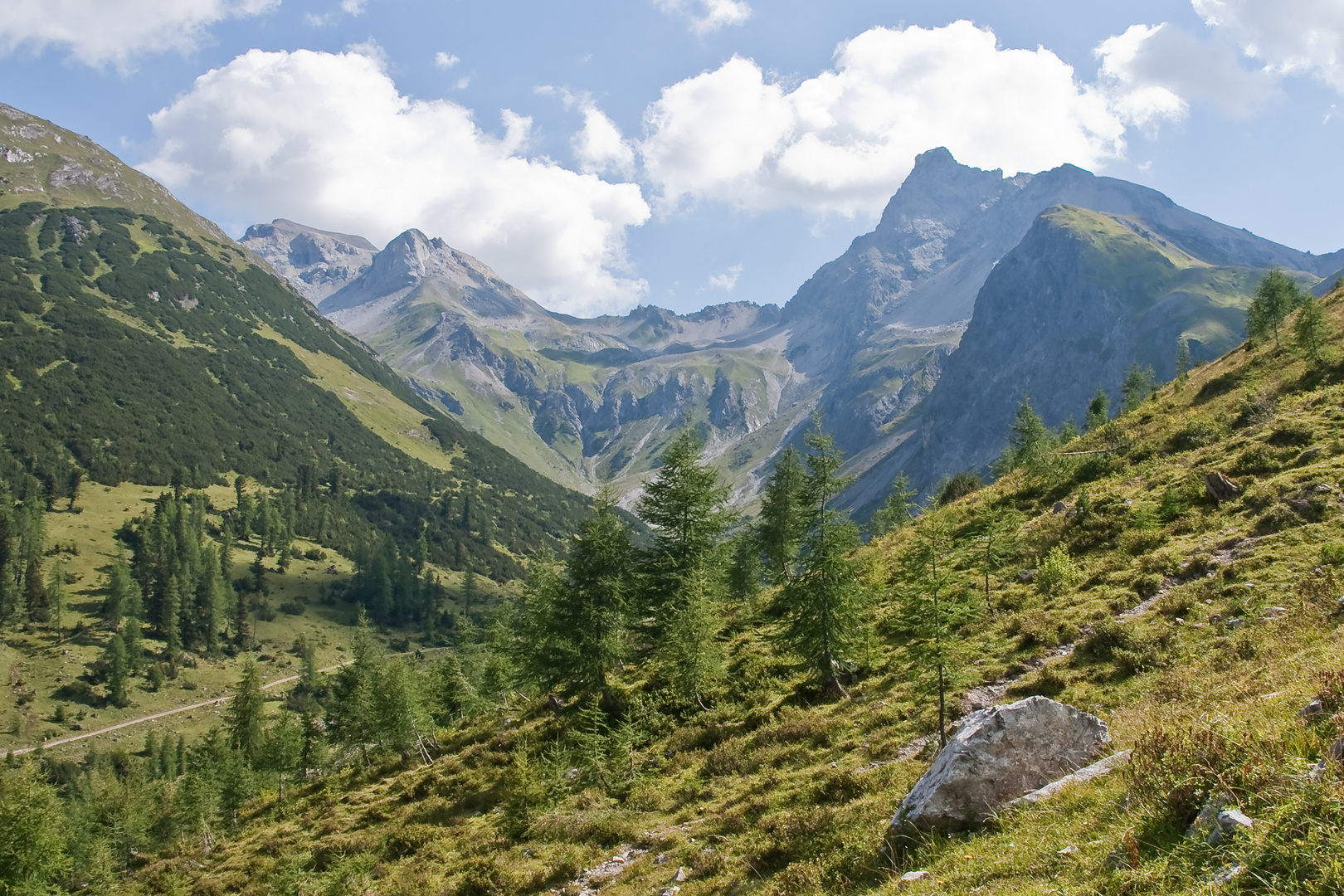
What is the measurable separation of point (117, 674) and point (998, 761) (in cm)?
16663

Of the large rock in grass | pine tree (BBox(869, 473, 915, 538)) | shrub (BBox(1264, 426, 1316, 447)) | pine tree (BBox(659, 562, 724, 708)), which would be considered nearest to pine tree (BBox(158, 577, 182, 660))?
pine tree (BBox(869, 473, 915, 538))

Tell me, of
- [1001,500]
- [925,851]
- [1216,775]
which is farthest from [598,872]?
[1001,500]

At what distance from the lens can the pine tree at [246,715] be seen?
61.2 meters

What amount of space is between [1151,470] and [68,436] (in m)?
270

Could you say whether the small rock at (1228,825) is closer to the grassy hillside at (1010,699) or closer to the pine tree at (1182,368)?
the grassy hillside at (1010,699)

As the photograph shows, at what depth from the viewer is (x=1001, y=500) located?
40.8 m

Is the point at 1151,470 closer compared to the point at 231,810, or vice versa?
the point at 1151,470

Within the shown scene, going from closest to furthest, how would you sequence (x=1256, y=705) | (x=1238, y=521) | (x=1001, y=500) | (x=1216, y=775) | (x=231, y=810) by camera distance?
1. (x=1216, y=775)
2. (x=1256, y=705)
3. (x=1238, y=521)
4. (x=1001, y=500)
5. (x=231, y=810)

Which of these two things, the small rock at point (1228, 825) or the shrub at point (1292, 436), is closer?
the small rock at point (1228, 825)

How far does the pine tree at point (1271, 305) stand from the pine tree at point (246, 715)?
311ft

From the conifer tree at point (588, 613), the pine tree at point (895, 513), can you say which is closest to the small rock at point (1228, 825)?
the conifer tree at point (588, 613)

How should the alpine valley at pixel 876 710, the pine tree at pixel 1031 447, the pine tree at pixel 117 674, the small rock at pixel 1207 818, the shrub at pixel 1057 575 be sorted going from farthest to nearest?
1. the pine tree at pixel 117 674
2. the pine tree at pixel 1031 447
3. the shrub at pixel 1057 575
4. the alpine valley at pixel 876 710
5. the small rock at pixel 1207 818

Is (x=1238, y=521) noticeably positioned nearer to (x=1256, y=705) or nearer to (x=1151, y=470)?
(x=1151, y=470)

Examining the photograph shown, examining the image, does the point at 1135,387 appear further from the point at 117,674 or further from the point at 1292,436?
the point at 117,674
